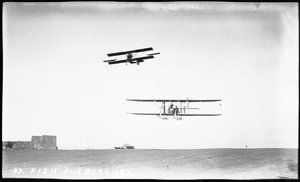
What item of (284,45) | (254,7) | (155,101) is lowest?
(155,101)

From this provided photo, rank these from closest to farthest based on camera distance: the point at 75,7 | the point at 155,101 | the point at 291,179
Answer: the point at 291,179
the point at 75,7
the point at 155,101

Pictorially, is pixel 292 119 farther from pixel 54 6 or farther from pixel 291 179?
pixel 54 6

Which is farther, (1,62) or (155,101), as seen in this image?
(155,101)

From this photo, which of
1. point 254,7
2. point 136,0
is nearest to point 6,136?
point 136,0

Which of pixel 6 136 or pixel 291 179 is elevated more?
pixel 6 136

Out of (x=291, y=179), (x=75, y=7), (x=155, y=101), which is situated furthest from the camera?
(x=155, y=101)

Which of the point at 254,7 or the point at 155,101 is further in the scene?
the point at 155,101

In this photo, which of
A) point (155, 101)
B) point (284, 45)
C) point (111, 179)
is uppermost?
point (284, 45)

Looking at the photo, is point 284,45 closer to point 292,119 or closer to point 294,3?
point 294,3

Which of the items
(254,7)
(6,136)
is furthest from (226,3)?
(6,136)
